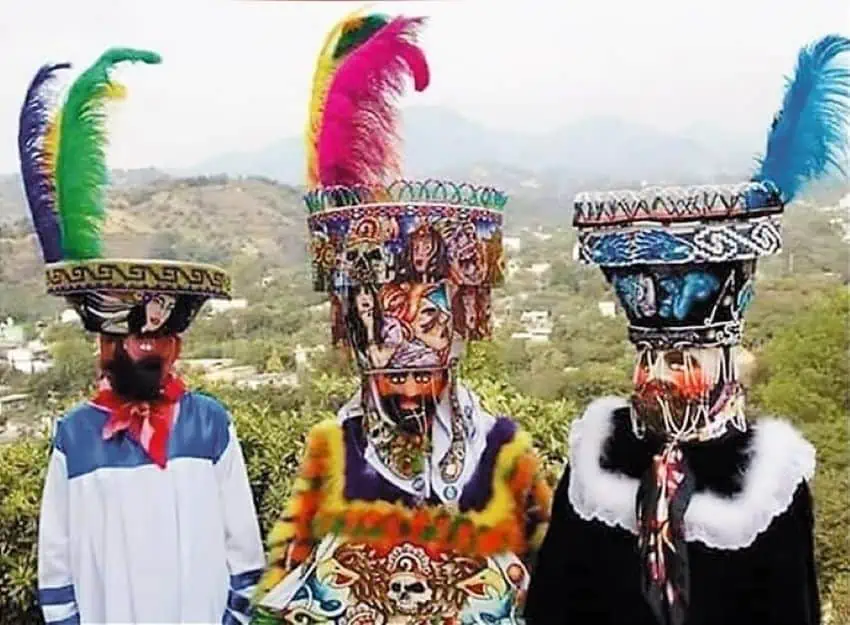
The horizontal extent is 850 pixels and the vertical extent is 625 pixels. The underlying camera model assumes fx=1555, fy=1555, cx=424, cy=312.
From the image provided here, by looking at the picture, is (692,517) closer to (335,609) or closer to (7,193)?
(335,609)

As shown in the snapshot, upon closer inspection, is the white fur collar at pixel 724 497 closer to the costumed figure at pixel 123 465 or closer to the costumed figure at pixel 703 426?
the costumed figure at pixel 703 426

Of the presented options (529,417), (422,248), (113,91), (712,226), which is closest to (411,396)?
(422,248)

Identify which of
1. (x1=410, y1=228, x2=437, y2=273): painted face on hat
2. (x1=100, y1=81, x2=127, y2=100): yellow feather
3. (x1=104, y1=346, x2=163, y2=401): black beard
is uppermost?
(x1=100, y1=81, x2=127, y2=100): yellow feather

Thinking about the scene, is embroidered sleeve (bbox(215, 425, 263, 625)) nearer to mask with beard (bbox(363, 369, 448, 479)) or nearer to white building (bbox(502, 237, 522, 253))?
mask with beard (bbox(363, 369, 448, 479))

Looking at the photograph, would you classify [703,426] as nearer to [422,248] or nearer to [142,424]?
[422,248]

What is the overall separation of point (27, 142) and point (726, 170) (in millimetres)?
1074

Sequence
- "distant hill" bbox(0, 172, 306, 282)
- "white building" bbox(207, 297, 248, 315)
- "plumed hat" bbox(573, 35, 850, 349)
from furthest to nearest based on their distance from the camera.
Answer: "distant hill" bbox(0, 172, 306, 282), "white building" bbox(207, 297, 248, 315), "plumed hat" bbox(573, 35, 850, 349)

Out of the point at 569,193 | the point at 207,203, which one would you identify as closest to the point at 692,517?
the point at 569,193

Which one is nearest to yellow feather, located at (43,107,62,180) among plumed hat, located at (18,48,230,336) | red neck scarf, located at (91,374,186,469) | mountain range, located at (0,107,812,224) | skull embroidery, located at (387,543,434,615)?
plumed hat, located at (18,48,230,336)

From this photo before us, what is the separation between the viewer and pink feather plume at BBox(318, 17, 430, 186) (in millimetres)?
2295

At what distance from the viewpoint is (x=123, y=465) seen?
2.33 meters

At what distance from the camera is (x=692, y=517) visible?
2.00 meters

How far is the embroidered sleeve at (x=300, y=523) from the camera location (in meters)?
2.32

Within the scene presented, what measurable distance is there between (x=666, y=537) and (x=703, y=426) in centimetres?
15
